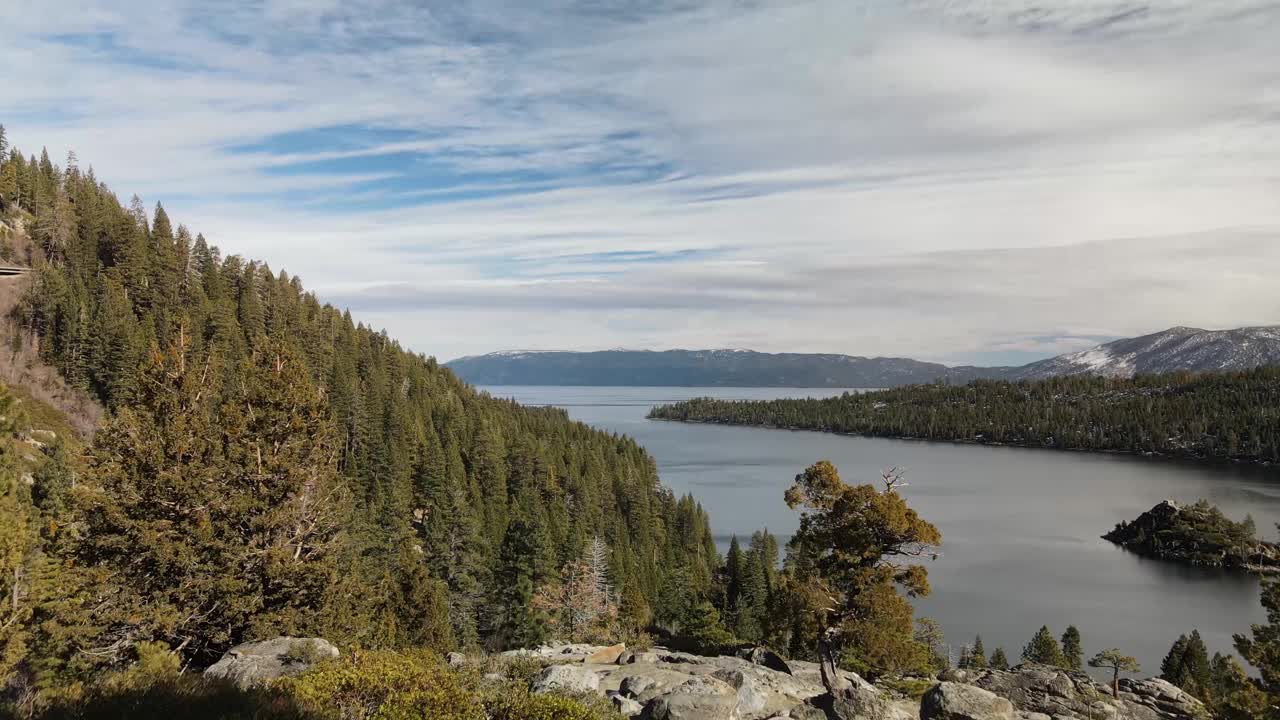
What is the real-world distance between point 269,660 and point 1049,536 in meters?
113

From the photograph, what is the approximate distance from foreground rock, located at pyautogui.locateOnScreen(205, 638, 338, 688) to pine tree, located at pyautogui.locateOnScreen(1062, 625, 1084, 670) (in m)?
54.5

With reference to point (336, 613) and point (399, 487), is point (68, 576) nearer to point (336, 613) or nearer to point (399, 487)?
point (336, 613)

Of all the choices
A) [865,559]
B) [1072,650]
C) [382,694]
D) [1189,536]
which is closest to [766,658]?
[865,559]

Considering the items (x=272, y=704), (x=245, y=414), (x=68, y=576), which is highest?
(x=245, y=414)

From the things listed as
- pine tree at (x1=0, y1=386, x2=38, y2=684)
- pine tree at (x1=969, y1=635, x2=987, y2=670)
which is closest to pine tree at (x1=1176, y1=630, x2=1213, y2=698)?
pine tree at (x1=969, y1=635, x2=987, y2=670)

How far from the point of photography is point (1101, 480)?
164250 mm

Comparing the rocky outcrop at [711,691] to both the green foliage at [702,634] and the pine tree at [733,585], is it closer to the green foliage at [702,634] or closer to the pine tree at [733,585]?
the green foliage at [702,634]

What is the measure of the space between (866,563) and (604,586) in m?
42.5

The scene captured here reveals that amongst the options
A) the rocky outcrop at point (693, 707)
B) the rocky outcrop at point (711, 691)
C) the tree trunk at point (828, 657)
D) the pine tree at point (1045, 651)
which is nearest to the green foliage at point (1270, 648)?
the rocky outcrop at point (711, 691)

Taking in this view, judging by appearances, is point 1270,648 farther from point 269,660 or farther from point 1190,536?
point 1190,536

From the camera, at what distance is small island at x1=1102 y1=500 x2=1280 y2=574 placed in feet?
323

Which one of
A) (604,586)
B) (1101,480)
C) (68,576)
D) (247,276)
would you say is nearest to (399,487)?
(604,586)

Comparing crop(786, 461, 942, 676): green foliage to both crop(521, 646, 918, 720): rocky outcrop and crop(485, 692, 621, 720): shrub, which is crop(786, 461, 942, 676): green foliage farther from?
crop(485, 692, 621, 720): shrub

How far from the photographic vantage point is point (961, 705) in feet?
66.6
